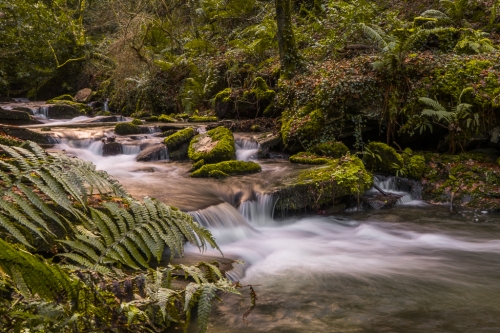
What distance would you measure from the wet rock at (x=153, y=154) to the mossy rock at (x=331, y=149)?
3971 millimetres

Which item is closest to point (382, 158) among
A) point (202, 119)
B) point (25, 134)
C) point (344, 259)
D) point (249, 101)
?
point (344, 259)

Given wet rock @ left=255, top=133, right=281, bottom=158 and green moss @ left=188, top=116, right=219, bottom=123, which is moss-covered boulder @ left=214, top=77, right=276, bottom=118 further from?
wet rock @ left=255, top=133, right=281, bottom=158

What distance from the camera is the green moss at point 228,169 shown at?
8258 mm

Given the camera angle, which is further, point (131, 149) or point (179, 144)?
point (131, 149)

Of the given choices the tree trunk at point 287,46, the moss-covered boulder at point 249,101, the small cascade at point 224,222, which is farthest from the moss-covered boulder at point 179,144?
the small cascade at point 224,222

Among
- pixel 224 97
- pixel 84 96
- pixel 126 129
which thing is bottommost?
pixel 126 129

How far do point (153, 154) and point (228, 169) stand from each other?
108 inches

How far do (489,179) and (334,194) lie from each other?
10.8ft

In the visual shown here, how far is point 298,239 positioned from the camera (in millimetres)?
6195

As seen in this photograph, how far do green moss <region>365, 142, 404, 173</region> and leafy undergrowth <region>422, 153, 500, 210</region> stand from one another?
67cm

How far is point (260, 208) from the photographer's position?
6.97 meters

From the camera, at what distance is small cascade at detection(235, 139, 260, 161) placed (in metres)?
9.90

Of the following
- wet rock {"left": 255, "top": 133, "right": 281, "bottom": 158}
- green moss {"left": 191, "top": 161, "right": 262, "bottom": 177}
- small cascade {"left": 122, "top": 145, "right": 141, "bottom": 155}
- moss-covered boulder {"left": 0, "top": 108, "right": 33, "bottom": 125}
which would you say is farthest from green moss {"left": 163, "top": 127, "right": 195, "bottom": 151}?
moss-covered boulder {"left": 0, "top": 108, "right": 33, "bottom": 125}

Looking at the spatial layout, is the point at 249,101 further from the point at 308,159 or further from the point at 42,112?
the point at 42,112
